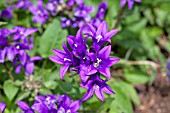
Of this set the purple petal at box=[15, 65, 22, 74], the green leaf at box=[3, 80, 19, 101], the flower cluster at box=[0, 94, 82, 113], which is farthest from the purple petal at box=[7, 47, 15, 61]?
the flower cluster at box=[0, 94, 82, 113]

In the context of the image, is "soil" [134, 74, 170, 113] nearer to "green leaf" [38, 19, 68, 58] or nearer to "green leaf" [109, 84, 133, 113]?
"green leaf" [109, 84, 133, 113]

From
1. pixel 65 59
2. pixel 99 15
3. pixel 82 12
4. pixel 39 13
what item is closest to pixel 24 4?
pixel 39 13

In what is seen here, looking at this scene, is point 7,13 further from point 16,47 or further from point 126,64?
point 126,64

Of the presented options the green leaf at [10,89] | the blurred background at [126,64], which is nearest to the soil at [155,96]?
the blurred background at [126,64]

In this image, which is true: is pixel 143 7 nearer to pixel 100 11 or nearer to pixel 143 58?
pixel 143 58

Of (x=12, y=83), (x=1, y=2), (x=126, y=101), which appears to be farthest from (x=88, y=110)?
(x=1, y=2)
